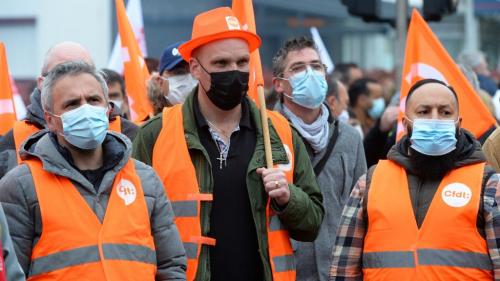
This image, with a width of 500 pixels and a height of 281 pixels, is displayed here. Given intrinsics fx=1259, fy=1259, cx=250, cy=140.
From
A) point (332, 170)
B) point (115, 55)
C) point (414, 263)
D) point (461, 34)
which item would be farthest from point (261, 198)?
point (461, 34)

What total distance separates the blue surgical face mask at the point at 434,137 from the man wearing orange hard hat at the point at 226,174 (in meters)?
0.57

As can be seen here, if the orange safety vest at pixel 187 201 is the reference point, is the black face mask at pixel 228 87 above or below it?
above

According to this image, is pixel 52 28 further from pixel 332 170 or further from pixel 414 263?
pixel 414 263

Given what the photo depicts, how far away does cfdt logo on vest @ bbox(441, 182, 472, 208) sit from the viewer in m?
5.76

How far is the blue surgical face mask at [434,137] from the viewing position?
5891mm

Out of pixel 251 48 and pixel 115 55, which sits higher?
pixel 251 48

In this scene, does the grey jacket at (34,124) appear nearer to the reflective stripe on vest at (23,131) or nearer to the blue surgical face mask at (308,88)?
the reflective stripe on vest at (23,131)

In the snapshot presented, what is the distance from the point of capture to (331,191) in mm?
7023

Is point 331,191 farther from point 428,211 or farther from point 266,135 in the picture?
point 428,211

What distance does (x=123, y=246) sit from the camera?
523cm

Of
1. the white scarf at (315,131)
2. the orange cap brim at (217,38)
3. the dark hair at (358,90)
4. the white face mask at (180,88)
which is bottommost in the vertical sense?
the dark hair at (358,90)

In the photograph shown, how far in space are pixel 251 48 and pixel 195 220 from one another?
3.09 feet

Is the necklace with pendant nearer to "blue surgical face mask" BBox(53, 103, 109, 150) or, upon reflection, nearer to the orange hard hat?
the orange hard hat

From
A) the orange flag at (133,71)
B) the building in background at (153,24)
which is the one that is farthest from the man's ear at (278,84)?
the building in background at (153,24)
